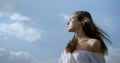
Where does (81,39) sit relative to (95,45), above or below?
above

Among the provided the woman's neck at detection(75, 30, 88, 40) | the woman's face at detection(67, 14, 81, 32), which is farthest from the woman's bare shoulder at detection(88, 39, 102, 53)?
the woman's face at detection(67, 14, 81, 32)

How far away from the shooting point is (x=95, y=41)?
13242 millimetres

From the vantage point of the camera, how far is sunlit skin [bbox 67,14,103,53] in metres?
13.3

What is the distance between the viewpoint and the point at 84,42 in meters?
13.6

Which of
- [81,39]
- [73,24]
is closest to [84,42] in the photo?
[81,39]

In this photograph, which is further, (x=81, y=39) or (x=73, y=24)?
(x=73, y=24)

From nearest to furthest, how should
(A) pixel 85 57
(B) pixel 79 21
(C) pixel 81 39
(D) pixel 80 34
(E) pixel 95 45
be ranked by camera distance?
(E) pixel 95 45 → (A) pixel 85 57 → (C) pixel 81 39 → (D) pixel 80 34 → (B) pixel 79 21

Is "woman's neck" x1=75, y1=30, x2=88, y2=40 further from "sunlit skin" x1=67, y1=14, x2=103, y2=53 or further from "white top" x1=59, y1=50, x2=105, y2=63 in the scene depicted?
"white top" x1=59, y1=50, x2=105, y2=63

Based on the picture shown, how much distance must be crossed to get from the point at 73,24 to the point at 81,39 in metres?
0.56

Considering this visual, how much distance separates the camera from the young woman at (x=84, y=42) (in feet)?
43.7

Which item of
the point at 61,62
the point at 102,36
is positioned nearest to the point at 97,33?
the point at 102,36

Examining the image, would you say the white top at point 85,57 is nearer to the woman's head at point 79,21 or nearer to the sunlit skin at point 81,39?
the sunlit skin at point 81,39

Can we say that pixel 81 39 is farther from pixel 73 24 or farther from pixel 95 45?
pixel 95 45

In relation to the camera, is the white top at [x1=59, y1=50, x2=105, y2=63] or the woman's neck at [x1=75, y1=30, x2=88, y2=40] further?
the woman's neck at [x1=75, y1=30, x2=88, y2=40]
